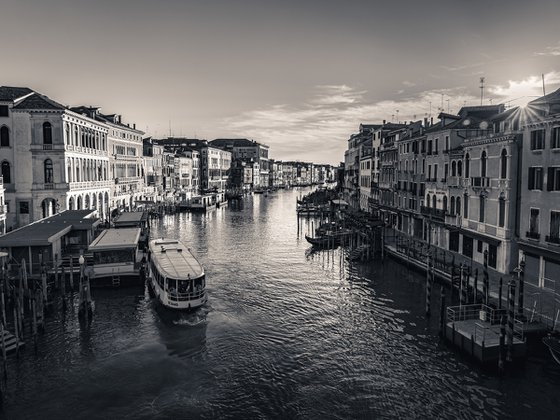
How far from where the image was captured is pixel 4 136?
5094cm

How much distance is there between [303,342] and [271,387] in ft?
16.2

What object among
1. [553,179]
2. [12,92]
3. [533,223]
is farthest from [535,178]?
[12,92]

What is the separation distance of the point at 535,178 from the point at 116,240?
29317 millimetres

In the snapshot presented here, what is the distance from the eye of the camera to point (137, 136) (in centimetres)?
8950

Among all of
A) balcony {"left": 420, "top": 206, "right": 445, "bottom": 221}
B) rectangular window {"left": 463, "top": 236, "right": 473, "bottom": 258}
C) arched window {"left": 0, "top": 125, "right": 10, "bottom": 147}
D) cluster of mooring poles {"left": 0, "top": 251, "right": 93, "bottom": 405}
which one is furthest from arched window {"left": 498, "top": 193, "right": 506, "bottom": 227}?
arched window {"left": 0, "top": 125, "right": 10, "bottom": 147}

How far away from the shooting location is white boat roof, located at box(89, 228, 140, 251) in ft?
110

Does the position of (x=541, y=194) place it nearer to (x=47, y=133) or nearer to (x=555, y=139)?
(x=555, y=139)

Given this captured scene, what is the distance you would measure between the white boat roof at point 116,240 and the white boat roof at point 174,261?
1804 millimetres

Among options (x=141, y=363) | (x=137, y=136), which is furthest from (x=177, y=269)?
(x=137, y=136)

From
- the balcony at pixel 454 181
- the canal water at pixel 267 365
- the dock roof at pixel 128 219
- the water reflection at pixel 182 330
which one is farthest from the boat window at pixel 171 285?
the dock roof at pixel 128 219

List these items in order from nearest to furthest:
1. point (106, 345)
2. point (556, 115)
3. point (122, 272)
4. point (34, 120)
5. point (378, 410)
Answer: point (378, 410), point (106, 345), point (556, 115), point (122, 272), point (34, 120)

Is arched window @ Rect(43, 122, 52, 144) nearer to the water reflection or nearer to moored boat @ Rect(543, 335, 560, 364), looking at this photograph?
the water reflection

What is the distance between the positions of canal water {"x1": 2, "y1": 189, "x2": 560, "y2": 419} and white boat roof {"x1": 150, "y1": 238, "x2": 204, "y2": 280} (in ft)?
8.04

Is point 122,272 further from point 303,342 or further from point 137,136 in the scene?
point 137,136
